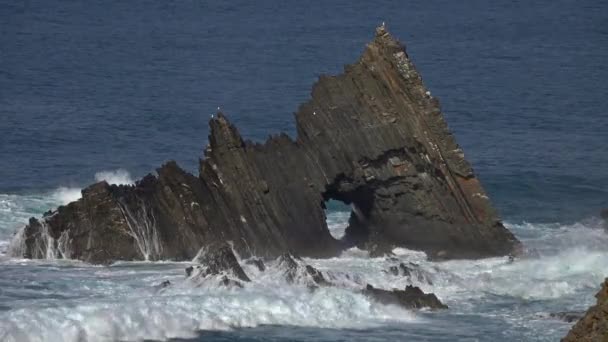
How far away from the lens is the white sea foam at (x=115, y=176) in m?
75.8

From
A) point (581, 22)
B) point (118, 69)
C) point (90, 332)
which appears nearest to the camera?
point (90, 332)

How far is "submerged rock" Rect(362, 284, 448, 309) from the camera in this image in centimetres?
5241

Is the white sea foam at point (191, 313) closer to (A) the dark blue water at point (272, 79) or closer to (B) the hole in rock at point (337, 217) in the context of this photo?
(B) the hole in rock at point (337, 217)

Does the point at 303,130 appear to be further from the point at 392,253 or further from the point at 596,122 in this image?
the point at 596,122

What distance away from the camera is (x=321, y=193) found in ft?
194

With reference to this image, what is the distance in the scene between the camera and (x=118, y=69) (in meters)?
109

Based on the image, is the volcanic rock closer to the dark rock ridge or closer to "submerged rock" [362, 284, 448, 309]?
the dark rock ridge

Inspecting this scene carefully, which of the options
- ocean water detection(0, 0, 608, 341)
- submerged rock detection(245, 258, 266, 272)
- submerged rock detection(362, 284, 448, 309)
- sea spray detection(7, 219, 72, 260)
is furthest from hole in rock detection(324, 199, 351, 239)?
submerged rock detection(362, 284, 448, 309)

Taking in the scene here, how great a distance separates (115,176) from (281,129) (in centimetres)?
1367

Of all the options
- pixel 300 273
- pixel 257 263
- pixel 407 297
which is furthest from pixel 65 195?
pixel 407 297

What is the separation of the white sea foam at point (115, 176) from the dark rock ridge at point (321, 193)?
55.8 ft

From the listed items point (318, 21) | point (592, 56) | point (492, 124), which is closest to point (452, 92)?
point (492, 124)

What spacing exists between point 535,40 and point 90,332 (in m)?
78.7

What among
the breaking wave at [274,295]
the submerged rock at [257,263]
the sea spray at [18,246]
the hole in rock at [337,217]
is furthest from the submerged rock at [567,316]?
the sea spray at [18,246]
